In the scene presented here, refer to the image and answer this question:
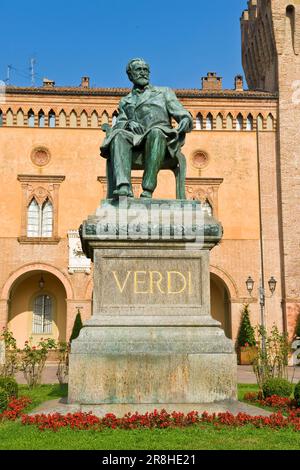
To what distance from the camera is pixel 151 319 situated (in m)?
6.50

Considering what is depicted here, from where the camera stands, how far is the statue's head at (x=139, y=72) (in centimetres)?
775

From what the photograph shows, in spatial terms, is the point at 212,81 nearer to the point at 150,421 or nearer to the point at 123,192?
the point at 123,192

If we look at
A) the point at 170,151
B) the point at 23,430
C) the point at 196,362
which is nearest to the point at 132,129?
the point at 170,151

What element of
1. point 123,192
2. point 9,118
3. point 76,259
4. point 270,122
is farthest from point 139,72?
point 270,122

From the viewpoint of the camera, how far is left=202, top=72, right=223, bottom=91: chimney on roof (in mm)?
32906

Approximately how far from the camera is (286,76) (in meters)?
28.7

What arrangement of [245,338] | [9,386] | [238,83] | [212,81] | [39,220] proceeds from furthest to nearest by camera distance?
1. [212,81]
2. [238,83]
3. [39,220]
4. [245,338]
5. [9,386]

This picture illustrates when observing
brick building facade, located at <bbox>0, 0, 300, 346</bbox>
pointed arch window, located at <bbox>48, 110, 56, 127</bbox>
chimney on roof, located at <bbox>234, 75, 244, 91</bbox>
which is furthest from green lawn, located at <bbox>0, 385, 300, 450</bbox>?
chimney on roof, located at <bbox>234, 75, 244, 91</bbox>

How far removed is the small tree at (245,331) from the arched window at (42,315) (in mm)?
8666

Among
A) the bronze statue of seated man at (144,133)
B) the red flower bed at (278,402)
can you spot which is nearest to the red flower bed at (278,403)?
the red flower bed at (278,402)

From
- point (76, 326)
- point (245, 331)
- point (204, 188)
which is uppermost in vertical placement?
point (204, 188)

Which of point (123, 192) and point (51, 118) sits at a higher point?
point (51, 118)

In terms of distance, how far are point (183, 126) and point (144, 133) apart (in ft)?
1.79
